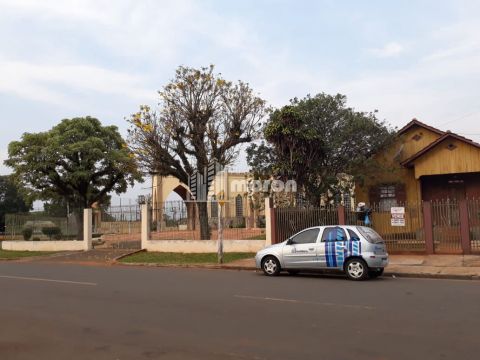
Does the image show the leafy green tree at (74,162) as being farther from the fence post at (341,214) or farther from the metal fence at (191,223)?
the fence post at (341,214)

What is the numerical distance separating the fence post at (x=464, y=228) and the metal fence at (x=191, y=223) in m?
8.57

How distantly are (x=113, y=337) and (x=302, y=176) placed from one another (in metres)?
16.8

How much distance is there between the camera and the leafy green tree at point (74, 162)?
30312 mm

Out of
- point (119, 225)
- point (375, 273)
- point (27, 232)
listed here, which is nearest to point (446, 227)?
point (375, 273)

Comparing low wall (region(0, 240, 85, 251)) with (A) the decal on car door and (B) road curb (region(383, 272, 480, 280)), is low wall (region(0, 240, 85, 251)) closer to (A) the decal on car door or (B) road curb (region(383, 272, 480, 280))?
(A) the decal on car door

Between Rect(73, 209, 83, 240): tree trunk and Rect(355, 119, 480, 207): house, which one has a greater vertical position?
Rect(355, 119, 480, 207): house

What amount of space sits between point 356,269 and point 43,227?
2219cm

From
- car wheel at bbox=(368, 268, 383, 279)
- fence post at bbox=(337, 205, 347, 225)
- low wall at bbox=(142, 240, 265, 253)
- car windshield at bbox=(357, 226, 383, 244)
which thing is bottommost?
car wheel at bbox=(368, 268, 383, 279)

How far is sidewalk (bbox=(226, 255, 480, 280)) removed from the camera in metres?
14.1

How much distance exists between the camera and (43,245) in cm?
2867

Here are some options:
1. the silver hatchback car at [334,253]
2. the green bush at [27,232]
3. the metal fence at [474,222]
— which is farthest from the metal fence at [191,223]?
the green bush at [27,232]

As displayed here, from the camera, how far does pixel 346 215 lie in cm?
2050

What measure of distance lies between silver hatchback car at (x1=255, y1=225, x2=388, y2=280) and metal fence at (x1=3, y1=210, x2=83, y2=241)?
1744 cm

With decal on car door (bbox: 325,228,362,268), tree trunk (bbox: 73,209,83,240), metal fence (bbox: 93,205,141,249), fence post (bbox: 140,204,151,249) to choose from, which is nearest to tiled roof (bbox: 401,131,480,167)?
decal on car door (bbox: 325,228,362,268)
